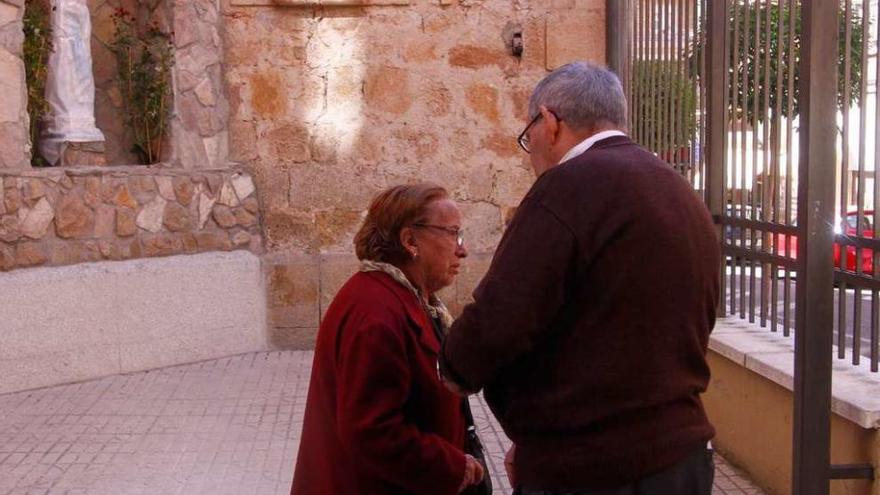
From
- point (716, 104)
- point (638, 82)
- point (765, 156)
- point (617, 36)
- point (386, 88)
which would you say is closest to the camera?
point (765, 156)

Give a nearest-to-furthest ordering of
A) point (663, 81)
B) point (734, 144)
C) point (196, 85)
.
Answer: point (734, 144) → point (663, 81) → point (196, 85)

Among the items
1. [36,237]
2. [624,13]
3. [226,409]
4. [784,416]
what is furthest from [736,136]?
[36,237]

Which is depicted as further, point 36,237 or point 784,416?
point 36,237

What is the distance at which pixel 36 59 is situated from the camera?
24.4 feet

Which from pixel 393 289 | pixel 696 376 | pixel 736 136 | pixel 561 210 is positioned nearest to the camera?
pixel 561 210

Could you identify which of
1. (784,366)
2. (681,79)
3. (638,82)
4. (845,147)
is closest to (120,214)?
(638,82)

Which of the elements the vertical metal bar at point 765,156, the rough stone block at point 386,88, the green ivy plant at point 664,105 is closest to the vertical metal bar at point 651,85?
the green ivy plant at point 664,105

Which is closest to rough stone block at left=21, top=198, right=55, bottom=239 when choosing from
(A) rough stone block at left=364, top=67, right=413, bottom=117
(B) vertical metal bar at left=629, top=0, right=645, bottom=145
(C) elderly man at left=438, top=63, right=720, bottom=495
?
(A) rough stone block at left=364, top=67, right=413, bottom=117

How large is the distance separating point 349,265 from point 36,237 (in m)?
2.23

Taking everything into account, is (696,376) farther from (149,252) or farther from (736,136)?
(149,252)

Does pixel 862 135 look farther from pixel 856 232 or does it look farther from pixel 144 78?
pixel 144 78

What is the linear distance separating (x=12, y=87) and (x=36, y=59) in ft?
2.22

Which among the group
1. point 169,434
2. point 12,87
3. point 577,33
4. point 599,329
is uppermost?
point 577,33

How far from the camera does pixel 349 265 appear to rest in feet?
26.3
